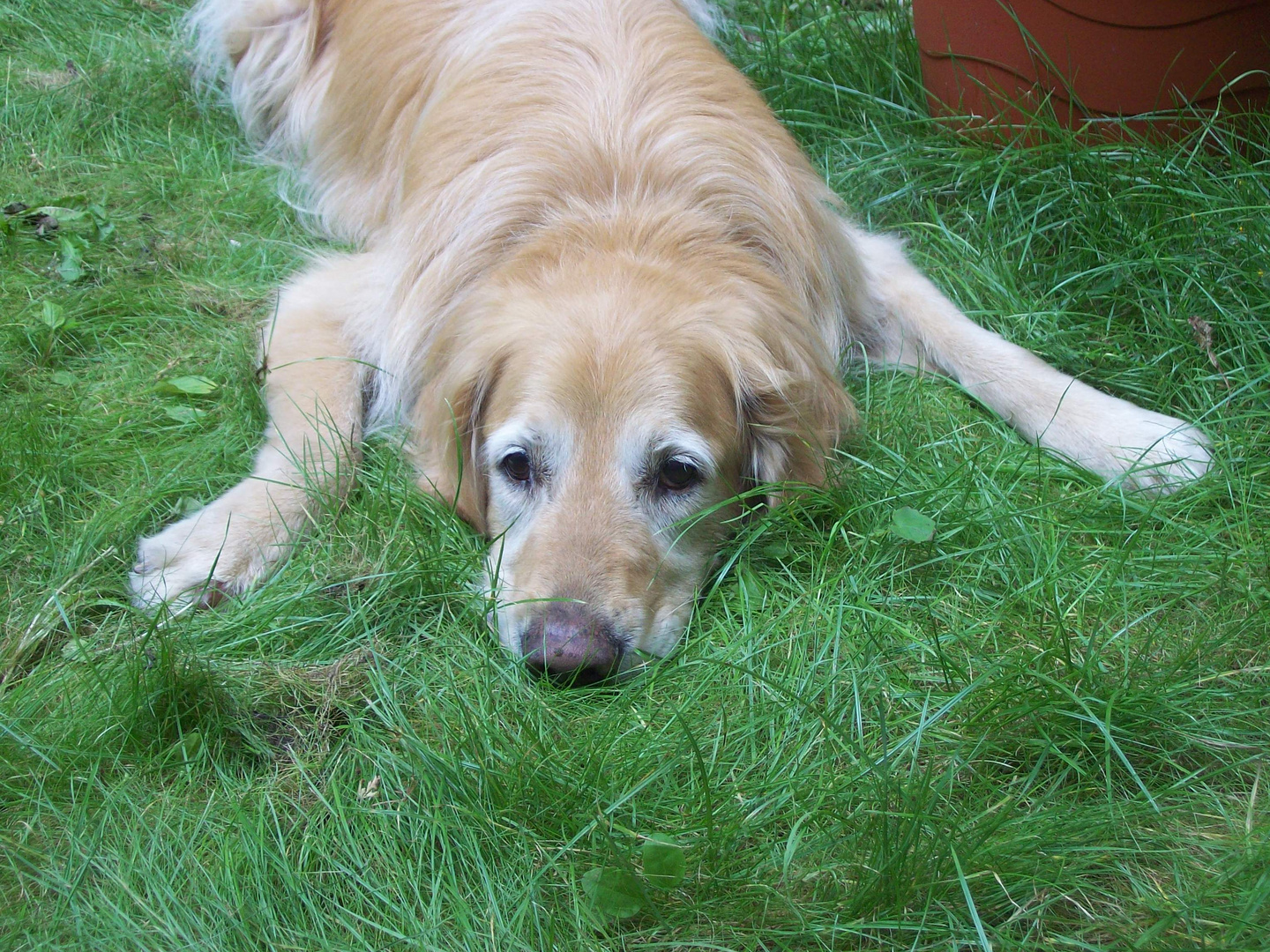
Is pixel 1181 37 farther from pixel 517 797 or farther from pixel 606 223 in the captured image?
pixel 517 797

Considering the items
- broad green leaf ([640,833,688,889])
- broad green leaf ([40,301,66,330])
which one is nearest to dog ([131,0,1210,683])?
broad green leaf ([640,833,688,889])

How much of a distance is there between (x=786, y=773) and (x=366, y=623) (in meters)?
1.04

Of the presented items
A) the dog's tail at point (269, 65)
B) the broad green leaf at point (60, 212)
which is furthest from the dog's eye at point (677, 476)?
the dog's tail at point (269, 65)

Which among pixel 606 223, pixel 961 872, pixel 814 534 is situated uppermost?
pixel 606 223

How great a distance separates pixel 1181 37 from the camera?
3.26 metres

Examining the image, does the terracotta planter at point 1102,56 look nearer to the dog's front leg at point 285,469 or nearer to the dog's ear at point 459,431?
the dog's ear at point 459,431

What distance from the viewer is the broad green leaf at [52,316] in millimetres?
3336

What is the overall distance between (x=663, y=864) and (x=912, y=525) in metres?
1.10

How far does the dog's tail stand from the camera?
4.56 m

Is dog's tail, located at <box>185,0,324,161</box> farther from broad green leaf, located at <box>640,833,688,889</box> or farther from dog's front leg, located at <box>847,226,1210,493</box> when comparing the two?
broad green leaf, located at <box>640,833,688,889</box>

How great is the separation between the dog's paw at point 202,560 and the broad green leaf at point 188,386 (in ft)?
2.08

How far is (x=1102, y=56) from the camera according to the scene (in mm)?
3389

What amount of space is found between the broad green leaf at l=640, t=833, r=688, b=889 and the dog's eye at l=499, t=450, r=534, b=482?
1.00m

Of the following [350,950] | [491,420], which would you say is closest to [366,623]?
[491,420]
